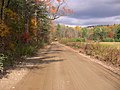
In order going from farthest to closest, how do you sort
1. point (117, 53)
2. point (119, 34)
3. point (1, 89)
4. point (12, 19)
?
point (119, 34)
point (12, 19)
point (117, 53)
point (1, 89)

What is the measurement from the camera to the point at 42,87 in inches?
425

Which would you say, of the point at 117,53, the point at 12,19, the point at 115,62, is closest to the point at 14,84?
the point at 115,62

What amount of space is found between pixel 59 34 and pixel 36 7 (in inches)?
5638

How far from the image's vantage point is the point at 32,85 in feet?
37.1

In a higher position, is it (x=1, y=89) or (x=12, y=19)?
(x=12, y=19)

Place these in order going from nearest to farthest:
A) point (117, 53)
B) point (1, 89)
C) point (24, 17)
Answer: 1. point (1, 89)
2. point (117, 53)
3. point (24, 17)

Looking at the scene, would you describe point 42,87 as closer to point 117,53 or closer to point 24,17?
point 117,53

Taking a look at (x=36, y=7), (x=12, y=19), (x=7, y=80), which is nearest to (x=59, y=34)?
(x=36, y=7)

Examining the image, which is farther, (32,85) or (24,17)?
(24,17)

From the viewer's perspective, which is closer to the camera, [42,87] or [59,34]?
[42,87]

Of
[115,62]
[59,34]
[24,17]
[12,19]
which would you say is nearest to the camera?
[115,62]

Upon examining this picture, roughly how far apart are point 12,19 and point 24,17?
9.01 m

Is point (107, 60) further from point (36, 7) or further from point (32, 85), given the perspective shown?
point (36, 7)

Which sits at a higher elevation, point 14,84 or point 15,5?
point 15,5
